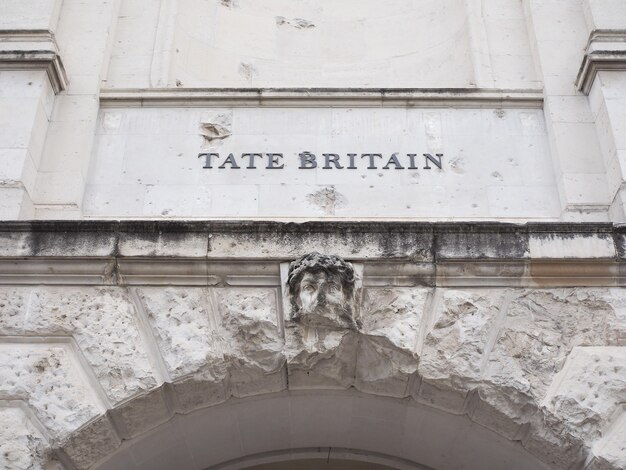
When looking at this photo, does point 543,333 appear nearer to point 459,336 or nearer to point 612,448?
point 459,336

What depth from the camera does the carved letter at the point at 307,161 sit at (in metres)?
7.38

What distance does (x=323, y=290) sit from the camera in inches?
244

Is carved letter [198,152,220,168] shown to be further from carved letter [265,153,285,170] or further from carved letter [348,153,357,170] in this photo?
carved letter [348,153,357,170]

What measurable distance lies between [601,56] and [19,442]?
16.4 feet

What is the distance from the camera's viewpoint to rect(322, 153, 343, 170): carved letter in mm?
7387

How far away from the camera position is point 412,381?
6.36 meters

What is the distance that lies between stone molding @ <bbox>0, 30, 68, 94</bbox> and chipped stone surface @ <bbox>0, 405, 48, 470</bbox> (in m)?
2.79

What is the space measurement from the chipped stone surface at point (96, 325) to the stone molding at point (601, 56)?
3.87 metres

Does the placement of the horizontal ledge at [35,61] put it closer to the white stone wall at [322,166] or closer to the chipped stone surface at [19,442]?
the white stone wall at [322,166]

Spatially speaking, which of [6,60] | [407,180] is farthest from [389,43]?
[6,60]

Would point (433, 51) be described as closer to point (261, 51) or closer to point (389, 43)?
point (389, 43)

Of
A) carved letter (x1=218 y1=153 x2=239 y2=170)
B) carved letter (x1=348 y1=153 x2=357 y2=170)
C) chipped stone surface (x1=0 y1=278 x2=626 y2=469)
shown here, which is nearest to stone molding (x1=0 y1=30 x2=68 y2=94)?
carved letter (x1=218 y1=153 x2=239 y2=170)

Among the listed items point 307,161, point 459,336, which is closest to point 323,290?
point 459,336

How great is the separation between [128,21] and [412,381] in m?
4.11
